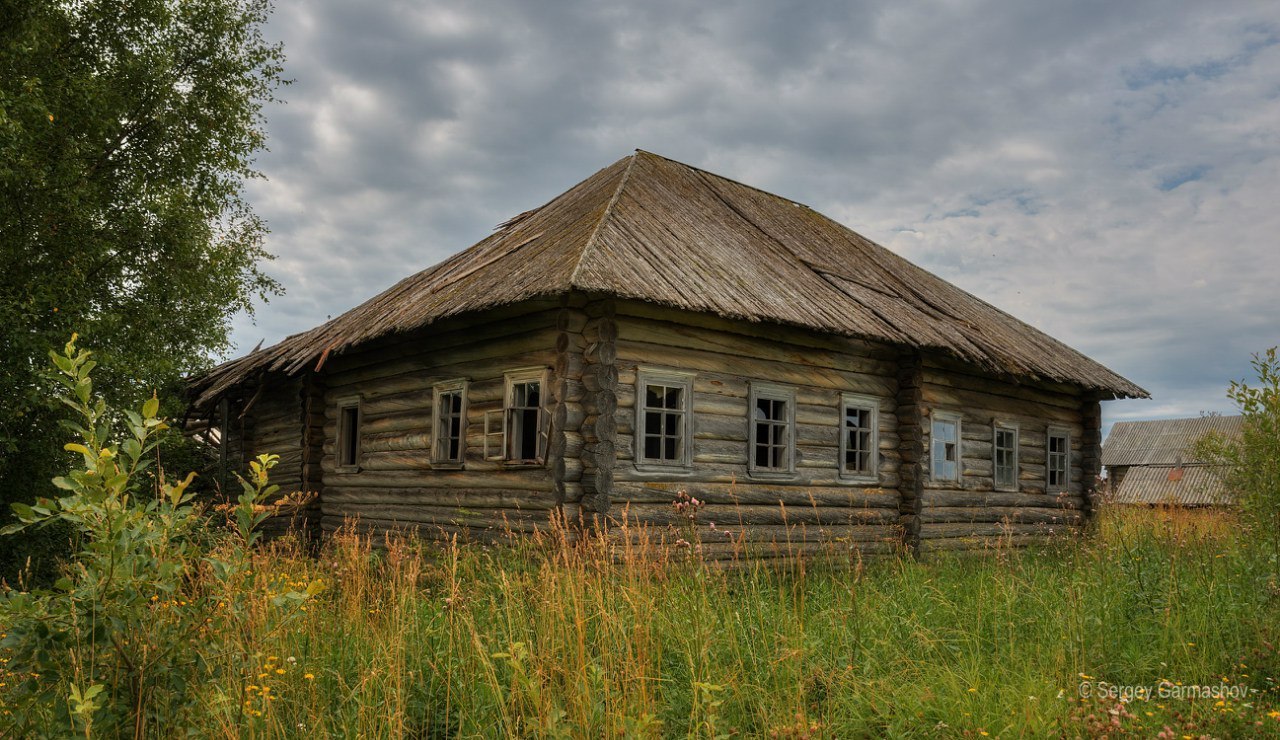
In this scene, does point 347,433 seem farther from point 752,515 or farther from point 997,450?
point 997,450

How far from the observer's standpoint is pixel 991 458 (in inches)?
527

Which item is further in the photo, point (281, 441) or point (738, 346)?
point (281, 441)

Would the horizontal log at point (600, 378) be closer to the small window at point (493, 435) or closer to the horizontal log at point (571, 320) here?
the horizontal log at point (571, 320)

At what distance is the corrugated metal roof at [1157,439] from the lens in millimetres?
35963

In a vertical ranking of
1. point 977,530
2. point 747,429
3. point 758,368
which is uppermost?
point 758,368

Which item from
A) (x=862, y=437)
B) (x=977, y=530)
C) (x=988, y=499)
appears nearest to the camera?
(x=862, y=437)

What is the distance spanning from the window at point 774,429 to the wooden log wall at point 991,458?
2327mm

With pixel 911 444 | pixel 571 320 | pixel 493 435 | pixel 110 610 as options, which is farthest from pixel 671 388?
pixel 110 610

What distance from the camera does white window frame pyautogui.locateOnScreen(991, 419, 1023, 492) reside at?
43.9 feet

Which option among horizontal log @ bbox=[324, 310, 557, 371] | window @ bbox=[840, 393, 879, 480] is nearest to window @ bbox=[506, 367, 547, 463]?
horizontal log @ bbox=[324, 310, 557, 371]

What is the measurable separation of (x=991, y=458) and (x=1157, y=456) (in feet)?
93.6

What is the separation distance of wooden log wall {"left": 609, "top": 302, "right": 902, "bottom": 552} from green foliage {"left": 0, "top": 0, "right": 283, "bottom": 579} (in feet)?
24.8

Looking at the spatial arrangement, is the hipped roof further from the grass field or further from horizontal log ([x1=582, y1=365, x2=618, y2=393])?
the grass field

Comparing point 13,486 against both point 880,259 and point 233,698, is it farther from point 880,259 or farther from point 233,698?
point 880,259
